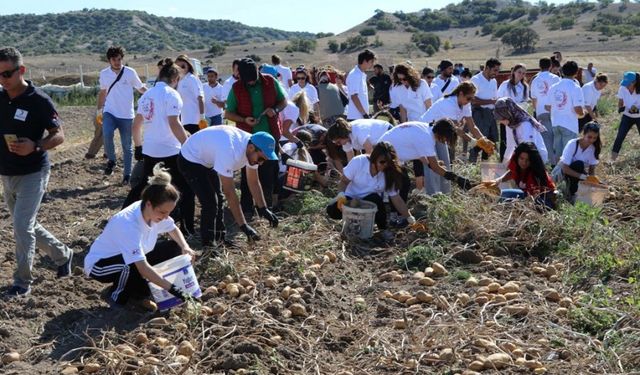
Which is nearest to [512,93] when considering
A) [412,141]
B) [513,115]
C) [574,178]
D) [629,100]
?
[629,100]

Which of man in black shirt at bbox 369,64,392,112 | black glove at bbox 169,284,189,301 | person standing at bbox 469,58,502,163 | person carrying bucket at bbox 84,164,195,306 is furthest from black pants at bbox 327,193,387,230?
man in black shirt at bbox 369,64,392,112

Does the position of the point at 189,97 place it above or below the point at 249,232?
above

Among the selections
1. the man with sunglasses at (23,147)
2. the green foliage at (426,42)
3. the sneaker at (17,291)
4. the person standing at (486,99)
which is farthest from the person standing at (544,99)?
the green foliage at (426,42)

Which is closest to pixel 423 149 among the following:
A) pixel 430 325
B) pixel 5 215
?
pixel 430 325

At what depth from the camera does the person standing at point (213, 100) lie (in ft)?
36.2

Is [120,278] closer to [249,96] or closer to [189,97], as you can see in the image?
[249,96]

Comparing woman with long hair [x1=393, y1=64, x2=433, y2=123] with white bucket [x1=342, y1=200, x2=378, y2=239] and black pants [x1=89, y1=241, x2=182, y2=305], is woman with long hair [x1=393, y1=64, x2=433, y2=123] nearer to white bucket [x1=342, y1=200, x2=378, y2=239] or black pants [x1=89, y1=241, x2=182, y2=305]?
white bucket [x1=342, y1=200, x2=378, y2=239]

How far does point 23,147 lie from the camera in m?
5.14

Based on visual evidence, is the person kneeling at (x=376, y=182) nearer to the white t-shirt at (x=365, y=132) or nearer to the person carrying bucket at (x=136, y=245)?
the white t-shirt at (x=365, y=132)

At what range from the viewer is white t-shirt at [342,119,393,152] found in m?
7.67

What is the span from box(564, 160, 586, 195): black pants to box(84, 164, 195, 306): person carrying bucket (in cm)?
408

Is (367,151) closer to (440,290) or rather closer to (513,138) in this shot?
(513,138)

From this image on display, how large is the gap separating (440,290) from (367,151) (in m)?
2.52

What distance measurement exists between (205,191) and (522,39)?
45.2 metres
